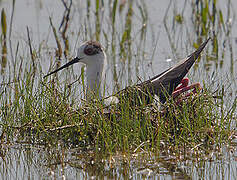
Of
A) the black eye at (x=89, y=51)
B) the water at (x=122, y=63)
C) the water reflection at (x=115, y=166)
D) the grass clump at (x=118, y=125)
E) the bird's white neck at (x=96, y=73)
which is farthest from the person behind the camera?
the black eye at (x=89, y=51)

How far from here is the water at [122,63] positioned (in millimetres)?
4668

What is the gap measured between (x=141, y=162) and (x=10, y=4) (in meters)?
6.75

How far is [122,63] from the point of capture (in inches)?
325

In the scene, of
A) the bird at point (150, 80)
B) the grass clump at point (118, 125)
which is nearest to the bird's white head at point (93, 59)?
the bird at point (150, 80)

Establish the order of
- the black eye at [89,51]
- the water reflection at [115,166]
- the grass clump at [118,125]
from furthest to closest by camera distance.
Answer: the black eye at [89,51] → the grass clump at [118,125] → the water reflection at [115,166]

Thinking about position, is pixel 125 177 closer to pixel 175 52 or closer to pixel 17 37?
pixel 175 52

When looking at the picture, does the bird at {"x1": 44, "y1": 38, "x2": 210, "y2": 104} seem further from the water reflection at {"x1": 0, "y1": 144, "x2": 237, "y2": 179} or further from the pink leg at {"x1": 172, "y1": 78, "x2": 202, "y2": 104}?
the water reflection at {"x1": 0, "y1": 144, "x2": 237, "y2": 179}

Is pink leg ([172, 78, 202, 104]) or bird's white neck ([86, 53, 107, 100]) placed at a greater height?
bird's white neck ([86, 53, 107, 100])

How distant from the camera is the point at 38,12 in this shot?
1070cm

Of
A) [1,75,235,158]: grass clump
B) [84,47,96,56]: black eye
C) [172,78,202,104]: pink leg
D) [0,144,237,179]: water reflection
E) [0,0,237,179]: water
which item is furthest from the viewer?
[84,47,96,56]: black eye

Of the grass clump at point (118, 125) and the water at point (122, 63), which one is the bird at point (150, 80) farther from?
the grass clump at point (118, 125)

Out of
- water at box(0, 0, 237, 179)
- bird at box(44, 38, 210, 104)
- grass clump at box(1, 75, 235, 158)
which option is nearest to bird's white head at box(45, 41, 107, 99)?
bird at box(44, 38, 210, 104)

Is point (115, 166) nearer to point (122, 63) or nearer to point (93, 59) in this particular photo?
point (93, 59)

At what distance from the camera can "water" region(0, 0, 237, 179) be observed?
184 inches
